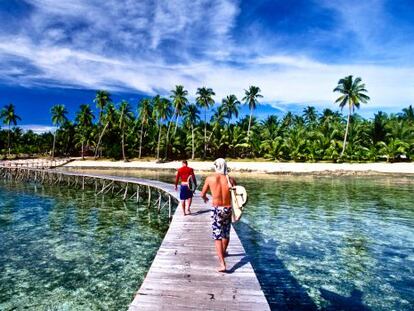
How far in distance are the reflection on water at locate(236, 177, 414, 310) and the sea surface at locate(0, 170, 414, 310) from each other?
0.03m

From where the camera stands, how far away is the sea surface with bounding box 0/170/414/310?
905cm

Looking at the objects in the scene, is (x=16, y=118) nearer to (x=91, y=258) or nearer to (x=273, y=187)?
(x=273, y=187)

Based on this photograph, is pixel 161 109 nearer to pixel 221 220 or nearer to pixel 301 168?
pixel 301 168

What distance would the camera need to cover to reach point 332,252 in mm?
12680

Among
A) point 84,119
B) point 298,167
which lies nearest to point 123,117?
point 84,119

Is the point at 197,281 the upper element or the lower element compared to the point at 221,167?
lower

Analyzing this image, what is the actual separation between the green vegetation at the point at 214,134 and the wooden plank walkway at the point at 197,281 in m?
47.1

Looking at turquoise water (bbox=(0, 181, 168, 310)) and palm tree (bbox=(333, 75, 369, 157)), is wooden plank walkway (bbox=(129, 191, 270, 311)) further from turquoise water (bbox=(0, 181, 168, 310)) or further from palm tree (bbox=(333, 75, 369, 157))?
palm tree (bbox=(333, 75, 369, 157))

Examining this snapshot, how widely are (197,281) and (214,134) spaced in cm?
5559

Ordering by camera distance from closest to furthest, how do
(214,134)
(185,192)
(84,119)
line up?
1. (185,192)
2. (214,134)
3. (84,119)

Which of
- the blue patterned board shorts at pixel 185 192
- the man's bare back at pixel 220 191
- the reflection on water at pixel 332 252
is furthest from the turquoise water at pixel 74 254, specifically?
the reflection on water at pixel 332 252

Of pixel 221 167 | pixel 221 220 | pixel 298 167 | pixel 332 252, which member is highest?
pixel 221 167

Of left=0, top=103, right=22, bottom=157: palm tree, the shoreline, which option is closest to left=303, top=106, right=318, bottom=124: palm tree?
the shoreline

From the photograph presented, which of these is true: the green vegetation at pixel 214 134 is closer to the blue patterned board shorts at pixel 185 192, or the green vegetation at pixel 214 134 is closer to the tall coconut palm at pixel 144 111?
the tall coconut palm at pixel 144 111
